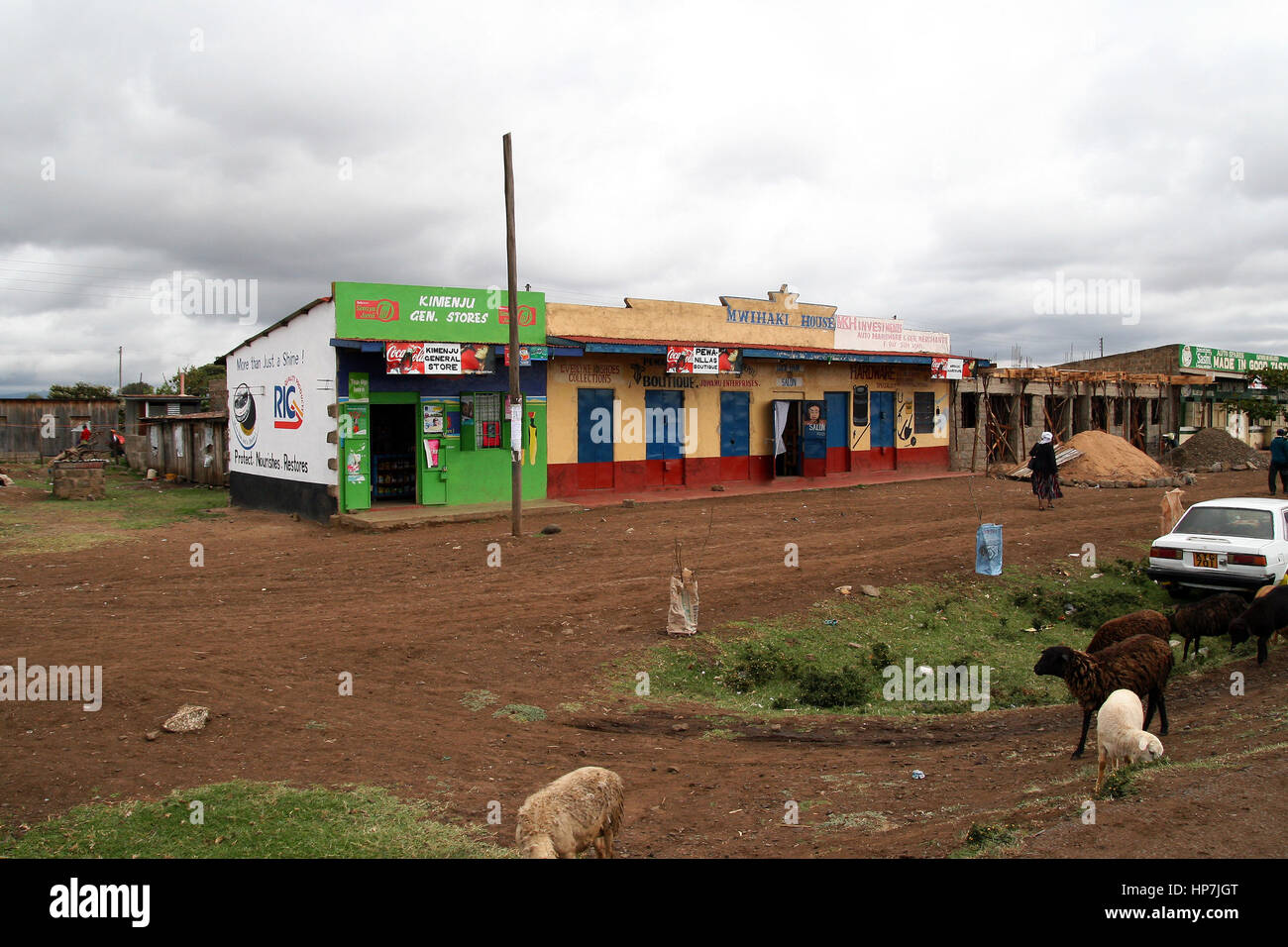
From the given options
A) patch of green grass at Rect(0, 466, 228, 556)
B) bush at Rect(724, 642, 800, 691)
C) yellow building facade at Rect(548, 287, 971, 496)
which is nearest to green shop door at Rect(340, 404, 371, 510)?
patch of green grass at Rect(0, 466, 228, 556)

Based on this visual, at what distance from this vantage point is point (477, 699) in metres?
8.46

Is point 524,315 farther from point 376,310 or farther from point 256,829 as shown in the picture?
point 256,829

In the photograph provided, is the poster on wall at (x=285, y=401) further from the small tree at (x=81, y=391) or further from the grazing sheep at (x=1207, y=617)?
the small tree at (x=81, y=391)

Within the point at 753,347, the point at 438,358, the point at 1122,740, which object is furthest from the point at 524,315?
the point at 1122,740

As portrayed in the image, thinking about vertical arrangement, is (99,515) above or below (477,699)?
above

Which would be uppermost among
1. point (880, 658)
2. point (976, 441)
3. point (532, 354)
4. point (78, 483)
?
point (532, 354)

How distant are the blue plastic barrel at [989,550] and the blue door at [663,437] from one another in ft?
38.2

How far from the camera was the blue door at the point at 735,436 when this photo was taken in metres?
25.5

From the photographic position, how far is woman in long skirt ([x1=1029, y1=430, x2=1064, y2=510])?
65.7 feet

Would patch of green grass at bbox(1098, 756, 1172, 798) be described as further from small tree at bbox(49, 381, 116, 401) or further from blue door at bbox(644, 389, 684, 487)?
small tree at bbox(49, 381, 116, 401)

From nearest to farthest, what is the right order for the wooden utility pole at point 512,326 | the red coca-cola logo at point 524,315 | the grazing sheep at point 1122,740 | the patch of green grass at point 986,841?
the patch of green grass at point 986,841, the grazing sheep at point 1122,740, the wooden utility pole at point 512,326, the red coca-cola logo at point 524,315

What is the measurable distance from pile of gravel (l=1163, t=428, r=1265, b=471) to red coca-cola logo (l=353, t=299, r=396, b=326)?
28.9 meters

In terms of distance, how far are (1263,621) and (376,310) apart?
1653cm

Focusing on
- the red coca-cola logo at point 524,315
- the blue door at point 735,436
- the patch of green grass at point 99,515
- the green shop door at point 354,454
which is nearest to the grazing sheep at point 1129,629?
the red coca-cola logo at point 524,315
